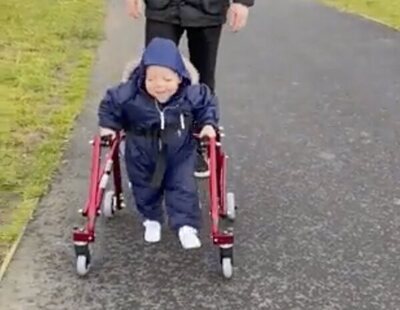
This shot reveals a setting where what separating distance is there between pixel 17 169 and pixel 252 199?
1.31 m

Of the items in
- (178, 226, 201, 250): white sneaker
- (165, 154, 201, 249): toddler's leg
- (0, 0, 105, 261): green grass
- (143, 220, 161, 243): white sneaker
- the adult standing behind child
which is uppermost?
the adult standing behind child

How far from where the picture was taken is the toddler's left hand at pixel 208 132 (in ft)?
15.2

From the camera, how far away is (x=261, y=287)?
4.47m

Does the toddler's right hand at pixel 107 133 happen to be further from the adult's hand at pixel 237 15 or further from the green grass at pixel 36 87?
the adult's hand at pixel 237 15

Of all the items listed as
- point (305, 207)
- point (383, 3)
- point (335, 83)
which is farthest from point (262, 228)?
point (383, 3)

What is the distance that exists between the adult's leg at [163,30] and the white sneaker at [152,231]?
97 centimetres

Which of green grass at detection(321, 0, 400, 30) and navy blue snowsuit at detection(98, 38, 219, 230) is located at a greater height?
navy blue snowsuit at detection(98, 38, 219, 230)

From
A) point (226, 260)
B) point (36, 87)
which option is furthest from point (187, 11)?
point (36, 87)

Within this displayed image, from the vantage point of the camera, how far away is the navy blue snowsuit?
15.4 ft

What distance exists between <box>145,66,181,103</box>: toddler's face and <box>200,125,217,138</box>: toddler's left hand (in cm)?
22

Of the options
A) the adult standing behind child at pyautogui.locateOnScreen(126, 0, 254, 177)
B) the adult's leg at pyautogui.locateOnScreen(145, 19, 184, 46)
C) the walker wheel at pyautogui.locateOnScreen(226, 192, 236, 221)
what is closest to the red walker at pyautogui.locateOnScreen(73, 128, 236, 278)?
the walker wheel at pyautogui.locateOnScreen(226, 192, 236, 221)

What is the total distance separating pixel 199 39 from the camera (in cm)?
548

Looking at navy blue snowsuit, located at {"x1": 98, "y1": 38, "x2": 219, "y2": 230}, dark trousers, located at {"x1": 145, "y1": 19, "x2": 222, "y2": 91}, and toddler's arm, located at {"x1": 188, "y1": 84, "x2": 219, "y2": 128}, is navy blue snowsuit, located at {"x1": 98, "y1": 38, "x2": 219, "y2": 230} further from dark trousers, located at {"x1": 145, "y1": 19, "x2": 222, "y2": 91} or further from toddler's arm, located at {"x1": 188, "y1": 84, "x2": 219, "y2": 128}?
dark trousers, located at {"x1": 145, "y1": 19, "x2": 222, "y2": 91}

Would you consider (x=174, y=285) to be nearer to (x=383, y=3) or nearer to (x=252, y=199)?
(x=252, y=199)
